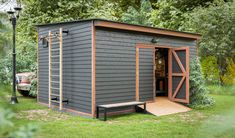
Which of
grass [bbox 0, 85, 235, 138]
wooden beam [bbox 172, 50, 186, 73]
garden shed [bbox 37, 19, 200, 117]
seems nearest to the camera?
grass [bbox 0, 85, 235, 138]

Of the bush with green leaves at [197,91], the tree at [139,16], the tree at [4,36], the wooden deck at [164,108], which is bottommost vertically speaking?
the wooden deck at [164,108]

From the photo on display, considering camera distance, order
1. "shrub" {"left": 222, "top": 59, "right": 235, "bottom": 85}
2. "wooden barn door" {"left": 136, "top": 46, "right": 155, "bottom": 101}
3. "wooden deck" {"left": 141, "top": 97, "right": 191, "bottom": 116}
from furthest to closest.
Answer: "wooden barn door" {"left": 136, "top": 46, "right": 155, "bottom": 101}
"wooden deck" {"left": 141, "top": 97, "right": 191, "bottom": 116}
"shrub" {"left": 222, "top": 59, "right": 235, "bottom": 85}

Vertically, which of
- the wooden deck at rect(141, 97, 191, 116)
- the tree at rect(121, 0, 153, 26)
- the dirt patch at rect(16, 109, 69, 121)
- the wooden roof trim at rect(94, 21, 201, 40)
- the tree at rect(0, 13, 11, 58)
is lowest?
the dirt patch at rect(16, 109, 69, 121)

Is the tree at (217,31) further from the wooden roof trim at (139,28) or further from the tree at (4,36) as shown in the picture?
the tree at (4,36)

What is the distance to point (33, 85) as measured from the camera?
10508 millimetres

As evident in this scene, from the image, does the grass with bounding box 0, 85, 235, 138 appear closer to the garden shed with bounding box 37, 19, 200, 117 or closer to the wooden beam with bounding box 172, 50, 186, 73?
the garden shed with bounding box 37, 19, 200, 117

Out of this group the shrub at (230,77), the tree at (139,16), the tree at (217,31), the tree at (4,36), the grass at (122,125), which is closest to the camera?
the tree at (4,36)

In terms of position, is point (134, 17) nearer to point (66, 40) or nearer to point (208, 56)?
point (208, 56)

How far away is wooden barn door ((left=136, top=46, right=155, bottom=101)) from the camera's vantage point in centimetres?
811

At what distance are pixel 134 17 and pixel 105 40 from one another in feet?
32.8

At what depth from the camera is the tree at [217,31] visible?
13.6 meters

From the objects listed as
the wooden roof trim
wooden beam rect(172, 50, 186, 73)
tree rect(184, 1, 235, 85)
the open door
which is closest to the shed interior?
the open door

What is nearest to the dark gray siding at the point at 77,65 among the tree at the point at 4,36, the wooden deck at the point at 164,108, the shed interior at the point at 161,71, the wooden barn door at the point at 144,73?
the wooden barn door at the point at 144,73

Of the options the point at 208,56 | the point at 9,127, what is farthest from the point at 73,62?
the point at 208,56
